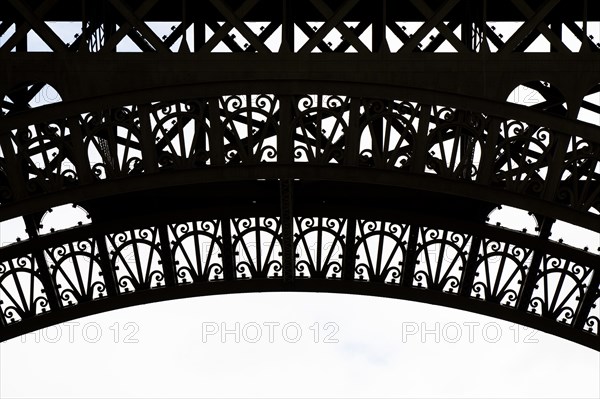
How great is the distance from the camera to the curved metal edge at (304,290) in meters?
23.3

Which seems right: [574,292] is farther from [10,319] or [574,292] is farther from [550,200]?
[10,319]

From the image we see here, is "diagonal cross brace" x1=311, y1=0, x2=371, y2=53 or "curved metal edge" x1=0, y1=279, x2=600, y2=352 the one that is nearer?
"diagonal cross brace" x1=311, y1=0, x2=371, y2=53

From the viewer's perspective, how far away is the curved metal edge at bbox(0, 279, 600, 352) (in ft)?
76.4

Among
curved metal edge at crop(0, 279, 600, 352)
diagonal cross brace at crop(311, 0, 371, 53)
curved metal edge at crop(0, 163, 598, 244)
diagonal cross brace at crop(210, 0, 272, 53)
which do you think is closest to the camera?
curved metal edge at crop(0, 163, 598, 244)

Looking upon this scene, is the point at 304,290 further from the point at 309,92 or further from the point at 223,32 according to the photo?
the point at 223,32

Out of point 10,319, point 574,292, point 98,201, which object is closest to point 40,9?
point 98,201

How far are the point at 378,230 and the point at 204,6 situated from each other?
4365 mm

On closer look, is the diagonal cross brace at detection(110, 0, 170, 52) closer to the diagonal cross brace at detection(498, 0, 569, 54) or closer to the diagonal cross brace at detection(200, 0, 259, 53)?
the diagonal cross brace at detection(200, 0, 259, 53)

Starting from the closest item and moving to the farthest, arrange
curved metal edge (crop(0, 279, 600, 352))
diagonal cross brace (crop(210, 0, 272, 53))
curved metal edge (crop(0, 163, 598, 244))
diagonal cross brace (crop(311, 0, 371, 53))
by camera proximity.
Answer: curved metal edge (crop(0, 163, 598, 244)) → diagonal cross brace (crop(210, 0, 272, 53)) → diagonal cross brace (crop(311, 0, 371, 53)) → curved metal edge (crop(0, 279, 600, 352))

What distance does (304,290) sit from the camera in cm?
2366

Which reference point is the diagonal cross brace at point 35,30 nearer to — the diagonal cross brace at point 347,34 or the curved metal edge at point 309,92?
the curved metal edge at point 309,92

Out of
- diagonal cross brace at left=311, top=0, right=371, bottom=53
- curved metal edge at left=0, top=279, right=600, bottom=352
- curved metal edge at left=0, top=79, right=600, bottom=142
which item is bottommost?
curved metal edge at left=0, top=279, right=600, bottom=352

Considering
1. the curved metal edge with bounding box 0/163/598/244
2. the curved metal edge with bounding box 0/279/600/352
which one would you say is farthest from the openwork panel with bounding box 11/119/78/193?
the curved metal edge with bounding box 0/279/600/352

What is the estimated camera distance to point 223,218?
2358 centimetres
